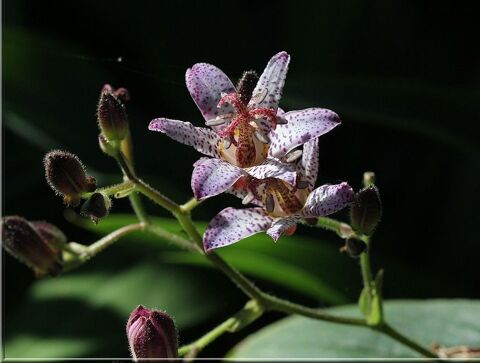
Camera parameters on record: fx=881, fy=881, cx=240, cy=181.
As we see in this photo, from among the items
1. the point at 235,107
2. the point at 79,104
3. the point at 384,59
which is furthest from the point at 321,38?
the point at 235,107

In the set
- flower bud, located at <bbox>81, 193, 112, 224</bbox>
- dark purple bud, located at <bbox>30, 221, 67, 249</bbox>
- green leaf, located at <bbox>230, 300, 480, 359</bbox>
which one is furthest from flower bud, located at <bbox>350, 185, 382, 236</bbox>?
green leaf, located at <bbox>230, 300, 480, 359</bbox>

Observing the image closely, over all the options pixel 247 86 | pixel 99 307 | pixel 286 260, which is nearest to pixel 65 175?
pixel 247 86

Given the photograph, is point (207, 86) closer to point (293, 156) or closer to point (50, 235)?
point (293, 156)

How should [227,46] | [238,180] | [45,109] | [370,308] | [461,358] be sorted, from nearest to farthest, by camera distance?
[238,180]
[370,308]
[461,358]
[45,109]
[227,46]

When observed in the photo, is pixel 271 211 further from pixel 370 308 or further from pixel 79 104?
pixel 79 104

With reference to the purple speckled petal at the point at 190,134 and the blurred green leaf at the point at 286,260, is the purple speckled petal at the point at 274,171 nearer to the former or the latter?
the purple speckled petal at the point at 190,134

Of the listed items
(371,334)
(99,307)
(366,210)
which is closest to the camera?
(366,210)
